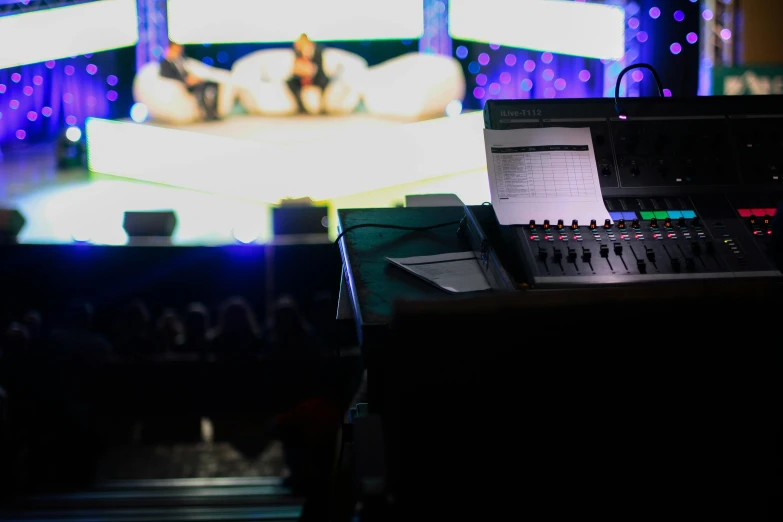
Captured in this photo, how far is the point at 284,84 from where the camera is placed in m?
7.55

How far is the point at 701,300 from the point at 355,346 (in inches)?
108

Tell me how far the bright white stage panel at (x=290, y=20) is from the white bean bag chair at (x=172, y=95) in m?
0.46

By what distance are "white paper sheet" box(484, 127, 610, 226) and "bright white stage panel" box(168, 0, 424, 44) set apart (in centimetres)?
633

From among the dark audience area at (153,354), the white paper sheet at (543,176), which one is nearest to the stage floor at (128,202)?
the dark audience area at (153,354)

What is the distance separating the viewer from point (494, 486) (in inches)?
31.8

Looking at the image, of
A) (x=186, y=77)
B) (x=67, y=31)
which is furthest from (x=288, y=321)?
(x=67, y=31)

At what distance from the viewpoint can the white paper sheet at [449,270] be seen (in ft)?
4.60

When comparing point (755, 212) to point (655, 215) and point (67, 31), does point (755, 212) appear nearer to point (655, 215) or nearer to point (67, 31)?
point (655, 215)

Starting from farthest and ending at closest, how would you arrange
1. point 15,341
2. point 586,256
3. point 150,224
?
point 150,224 → point 15,341 → point 586,256

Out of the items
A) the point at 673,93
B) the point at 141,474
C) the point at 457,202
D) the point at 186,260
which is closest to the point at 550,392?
the point at 457,202

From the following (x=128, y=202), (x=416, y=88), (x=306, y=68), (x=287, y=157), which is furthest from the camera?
Result: (x=306, y=68)

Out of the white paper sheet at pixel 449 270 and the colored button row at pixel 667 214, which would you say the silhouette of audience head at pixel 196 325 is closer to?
the white paper sheet at pixel 449 270

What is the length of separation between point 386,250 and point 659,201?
23.0 inches

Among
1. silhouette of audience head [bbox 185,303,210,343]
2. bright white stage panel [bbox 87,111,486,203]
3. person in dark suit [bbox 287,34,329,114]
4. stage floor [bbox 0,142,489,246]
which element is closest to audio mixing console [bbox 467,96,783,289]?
silhouette of audience head [bbox 185,303,210,343]
